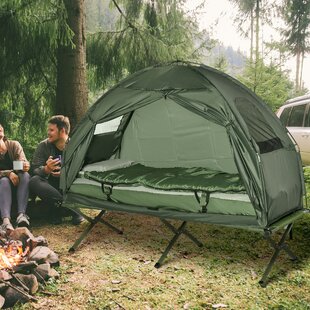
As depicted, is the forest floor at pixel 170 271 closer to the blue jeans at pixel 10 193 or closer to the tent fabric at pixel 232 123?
the blue jeans at pixel 10 193

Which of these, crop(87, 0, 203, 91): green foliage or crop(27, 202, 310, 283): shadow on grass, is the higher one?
crop(87, 0, 203, 91): green foliage

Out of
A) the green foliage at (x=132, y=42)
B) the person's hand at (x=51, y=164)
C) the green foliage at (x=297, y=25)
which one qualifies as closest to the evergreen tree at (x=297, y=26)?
the green foliage at (x=297, y=25)

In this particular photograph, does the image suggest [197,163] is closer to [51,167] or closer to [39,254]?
[51,167]

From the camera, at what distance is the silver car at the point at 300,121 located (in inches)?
305

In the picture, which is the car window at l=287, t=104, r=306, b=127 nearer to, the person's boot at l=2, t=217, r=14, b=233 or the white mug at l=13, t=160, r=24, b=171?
the white mug at l=13, t=160, r=24, b=171

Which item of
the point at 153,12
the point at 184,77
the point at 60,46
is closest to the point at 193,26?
the point at 153,12

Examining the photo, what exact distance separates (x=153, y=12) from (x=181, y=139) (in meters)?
3.19

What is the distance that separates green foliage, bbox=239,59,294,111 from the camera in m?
13.6

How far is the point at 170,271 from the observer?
3664mm

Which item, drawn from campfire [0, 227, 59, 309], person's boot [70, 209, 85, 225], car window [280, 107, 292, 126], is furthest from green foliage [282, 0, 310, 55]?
campfire [0, 227, 59, 309]

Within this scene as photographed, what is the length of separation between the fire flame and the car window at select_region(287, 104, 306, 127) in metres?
6.27

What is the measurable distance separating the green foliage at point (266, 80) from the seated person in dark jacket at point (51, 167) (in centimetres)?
1015

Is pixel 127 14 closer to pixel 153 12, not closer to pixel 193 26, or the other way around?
pixel 153 12

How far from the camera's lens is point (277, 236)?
182 inches
